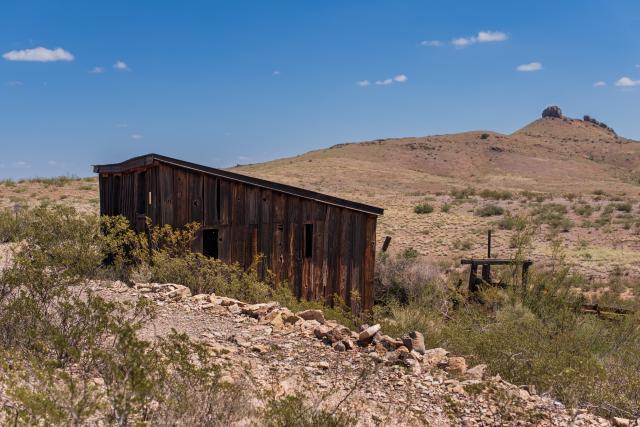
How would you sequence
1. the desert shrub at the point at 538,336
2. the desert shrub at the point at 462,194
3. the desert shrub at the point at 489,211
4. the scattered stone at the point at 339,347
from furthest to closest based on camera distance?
the desert shrub at the point at 462,194, the desert shrub at the point at 489,211, the scattered stone at the point at 339,347, the desert shrub at the point at 538,336

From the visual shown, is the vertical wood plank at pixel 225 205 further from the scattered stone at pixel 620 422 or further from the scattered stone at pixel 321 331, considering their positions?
the scattered stone at pixel 620 422

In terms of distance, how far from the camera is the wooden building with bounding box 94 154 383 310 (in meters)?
12.8

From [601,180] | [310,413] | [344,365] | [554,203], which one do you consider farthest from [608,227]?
[601,180]

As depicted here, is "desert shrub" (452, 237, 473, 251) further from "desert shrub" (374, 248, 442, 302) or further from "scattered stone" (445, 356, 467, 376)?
"scattered stone" (445, 356, 467, 376)

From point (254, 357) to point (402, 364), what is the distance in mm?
1936

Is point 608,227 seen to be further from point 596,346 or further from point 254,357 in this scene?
point 254,357

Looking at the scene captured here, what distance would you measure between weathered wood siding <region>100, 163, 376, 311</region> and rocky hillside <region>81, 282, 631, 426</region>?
11.4 ft

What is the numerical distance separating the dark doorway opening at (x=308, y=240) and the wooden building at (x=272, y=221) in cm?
2

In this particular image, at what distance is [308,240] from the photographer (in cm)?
1329

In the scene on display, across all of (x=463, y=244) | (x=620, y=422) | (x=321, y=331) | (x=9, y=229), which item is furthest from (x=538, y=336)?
(x=463, y=244)

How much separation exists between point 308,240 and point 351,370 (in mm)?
6402

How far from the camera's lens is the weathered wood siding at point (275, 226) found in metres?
12.8

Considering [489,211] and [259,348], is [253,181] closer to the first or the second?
[259,348]

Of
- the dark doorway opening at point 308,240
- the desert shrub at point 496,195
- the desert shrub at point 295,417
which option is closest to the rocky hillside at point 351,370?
the desert shrub at point 295,417
